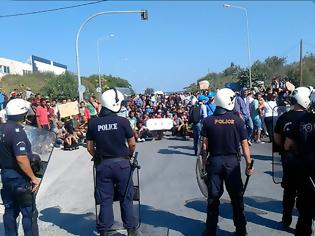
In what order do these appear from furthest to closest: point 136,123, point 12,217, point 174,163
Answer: point 136,123, point 174,163, point 12,217

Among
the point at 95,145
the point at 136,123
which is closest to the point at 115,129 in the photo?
the point at 95,145

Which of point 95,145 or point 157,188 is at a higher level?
point 95,145

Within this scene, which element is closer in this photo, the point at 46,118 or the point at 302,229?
the point at 302,229

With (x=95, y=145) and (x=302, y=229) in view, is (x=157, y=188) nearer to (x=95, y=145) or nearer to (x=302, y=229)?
(x=95, y=145)

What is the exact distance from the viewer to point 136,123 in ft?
59.8

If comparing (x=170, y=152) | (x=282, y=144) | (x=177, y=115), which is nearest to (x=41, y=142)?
(x=282, y=144)

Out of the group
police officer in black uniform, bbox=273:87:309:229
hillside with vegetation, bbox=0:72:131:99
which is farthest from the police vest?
hillside with vegetation, bbox=0:72:131:99

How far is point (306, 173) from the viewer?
4.75 m

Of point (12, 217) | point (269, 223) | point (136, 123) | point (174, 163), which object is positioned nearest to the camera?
point (12, 217)

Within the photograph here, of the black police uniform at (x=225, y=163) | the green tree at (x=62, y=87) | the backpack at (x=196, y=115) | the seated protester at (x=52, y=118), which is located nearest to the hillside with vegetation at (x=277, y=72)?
the green tree at (x=62, y=87)

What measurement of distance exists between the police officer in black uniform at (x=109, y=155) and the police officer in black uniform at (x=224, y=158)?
3.26 feet

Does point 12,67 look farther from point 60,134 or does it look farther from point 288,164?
point 288,164

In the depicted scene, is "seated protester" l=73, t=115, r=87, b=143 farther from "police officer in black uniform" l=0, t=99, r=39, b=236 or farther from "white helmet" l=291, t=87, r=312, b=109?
"white helmet" l=291, t=87, r=312, b=109

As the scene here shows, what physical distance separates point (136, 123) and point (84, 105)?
2.33 m
